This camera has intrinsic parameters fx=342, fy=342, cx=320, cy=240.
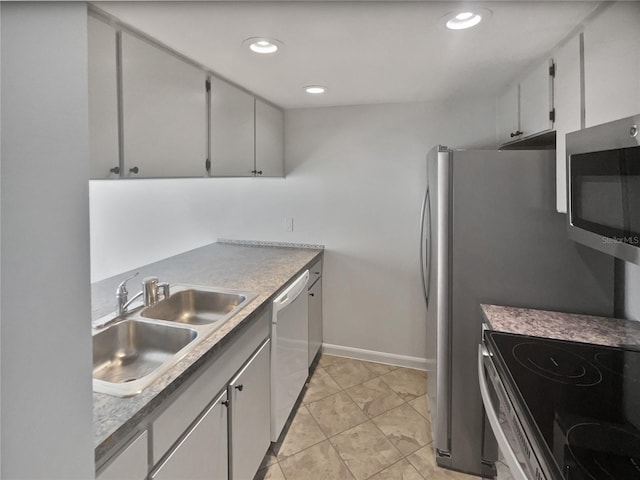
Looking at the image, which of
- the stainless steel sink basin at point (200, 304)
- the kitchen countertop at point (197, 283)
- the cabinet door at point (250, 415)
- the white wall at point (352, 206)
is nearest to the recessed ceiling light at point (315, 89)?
the white wall at point (352, 206)

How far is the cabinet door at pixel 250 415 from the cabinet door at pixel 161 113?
3.29ft

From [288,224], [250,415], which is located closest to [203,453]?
[250,415]

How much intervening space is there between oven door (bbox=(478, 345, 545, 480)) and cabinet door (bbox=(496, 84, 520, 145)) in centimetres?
149

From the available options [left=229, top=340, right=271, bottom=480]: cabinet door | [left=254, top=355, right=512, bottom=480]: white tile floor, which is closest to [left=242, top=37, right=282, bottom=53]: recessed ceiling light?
[left=229, top=340, right=271, bottom=480]: cabinet door

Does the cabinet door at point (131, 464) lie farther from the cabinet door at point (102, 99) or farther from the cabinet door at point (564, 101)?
the cabinet door at point (564, 101)

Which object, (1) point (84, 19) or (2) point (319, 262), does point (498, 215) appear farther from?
(1) point (84, 19)

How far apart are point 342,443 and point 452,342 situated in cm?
91

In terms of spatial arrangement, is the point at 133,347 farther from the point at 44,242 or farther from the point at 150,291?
the point at 44,242

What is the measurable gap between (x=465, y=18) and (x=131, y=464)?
1.87 metres

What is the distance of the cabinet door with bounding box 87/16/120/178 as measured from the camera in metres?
1.20

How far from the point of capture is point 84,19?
60 cm

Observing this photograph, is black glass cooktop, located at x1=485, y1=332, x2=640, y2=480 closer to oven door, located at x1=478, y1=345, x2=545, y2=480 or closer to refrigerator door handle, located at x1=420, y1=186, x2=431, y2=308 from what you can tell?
oven door, located at x1=478, y1=345, x2=545, y2=480

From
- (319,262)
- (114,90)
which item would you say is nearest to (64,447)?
(114,90)

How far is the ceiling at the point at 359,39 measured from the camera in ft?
3.98
